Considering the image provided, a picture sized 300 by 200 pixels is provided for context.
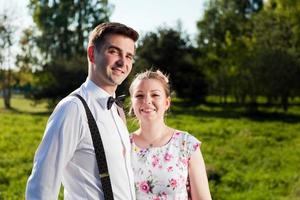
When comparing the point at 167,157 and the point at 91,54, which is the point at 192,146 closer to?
the point at 167,157

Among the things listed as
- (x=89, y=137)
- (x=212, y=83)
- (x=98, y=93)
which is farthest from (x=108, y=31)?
(x=212, y=83)

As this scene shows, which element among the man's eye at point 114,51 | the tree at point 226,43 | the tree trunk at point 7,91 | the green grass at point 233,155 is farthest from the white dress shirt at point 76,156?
the tree trunk at point 7,91

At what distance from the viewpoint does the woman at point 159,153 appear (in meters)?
3.42

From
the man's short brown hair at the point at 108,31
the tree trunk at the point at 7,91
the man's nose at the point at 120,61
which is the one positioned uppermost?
the man's short brown hair at the point at 108,31

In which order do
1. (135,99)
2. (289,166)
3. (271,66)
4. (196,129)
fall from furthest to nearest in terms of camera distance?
(271,66) → (196,129) → (289,166) → (135,99)

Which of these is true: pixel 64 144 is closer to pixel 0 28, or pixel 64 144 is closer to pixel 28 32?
pixel 0 28

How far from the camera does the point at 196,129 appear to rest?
20062mm

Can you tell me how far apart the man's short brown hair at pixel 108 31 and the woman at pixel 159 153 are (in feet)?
2.55

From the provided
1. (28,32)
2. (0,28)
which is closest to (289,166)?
(0,28)

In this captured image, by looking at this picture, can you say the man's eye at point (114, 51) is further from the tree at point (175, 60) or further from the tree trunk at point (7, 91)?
the tree trunk at point (7, 91)

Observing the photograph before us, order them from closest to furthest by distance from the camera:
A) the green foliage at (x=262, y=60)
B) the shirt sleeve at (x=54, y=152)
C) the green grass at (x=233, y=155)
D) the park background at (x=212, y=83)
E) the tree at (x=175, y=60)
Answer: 1. the shirt sleeve at (x=54, y=152)
2. the green grass at (x=233, y=155)
3. the park background at (x=212, y=83)
4. the green foliage at (x=262, y=60)
5. the tree at (x=175, y=60)

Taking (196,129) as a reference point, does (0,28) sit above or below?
above

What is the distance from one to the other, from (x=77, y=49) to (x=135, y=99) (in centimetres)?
4258

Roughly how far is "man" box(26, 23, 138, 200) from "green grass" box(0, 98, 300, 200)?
8.50 feet
